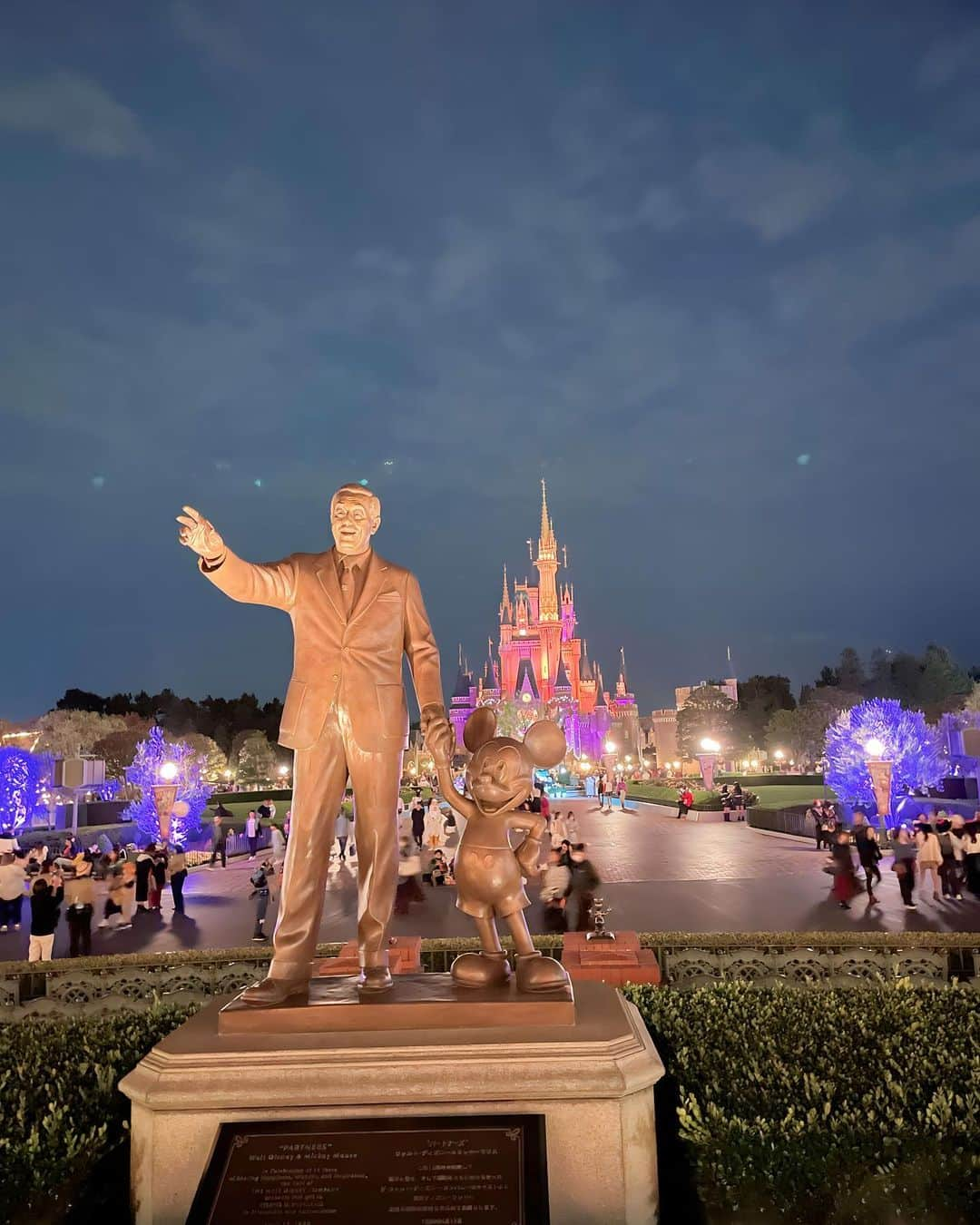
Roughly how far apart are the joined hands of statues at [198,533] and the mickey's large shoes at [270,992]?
2200mm

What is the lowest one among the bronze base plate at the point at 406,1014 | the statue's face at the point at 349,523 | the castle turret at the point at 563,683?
the bronze base plate at the point at 406,1014

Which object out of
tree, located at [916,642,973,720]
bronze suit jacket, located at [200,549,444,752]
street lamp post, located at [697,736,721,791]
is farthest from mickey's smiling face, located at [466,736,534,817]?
tree, located at [916,642,973,720]

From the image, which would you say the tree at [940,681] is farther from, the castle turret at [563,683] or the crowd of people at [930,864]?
the crowd of people at [930,864]

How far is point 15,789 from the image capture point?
22375mm

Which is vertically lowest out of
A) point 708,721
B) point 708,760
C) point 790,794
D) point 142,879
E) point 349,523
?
point 790,794

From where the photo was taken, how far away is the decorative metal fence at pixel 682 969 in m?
6.18

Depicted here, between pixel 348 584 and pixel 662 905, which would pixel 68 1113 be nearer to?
pixel 348 584

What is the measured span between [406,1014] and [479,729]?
1.52 meters

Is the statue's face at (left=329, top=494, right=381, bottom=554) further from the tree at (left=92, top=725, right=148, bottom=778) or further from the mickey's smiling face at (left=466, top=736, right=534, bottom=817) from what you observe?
the tree at (left=92, top=725, right=148, bottom=778)

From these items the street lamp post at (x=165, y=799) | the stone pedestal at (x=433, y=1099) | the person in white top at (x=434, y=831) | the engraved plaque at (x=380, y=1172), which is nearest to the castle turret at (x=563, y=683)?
the person in white top at (x=434, y=831)

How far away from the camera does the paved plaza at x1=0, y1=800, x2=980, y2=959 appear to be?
1080 cm

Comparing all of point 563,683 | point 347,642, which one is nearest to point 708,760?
point 347,642

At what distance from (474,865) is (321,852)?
83 cm

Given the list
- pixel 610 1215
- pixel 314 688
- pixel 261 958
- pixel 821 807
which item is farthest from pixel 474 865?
pixel 821 807
